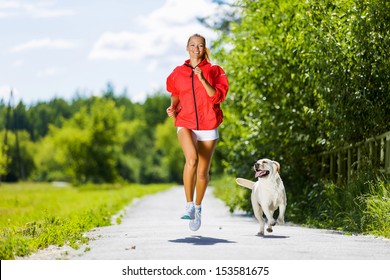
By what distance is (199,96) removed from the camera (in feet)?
30.1

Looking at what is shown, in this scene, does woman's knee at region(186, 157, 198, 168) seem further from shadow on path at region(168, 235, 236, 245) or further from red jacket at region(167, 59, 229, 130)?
shadow on path at region(168, 235, 236, 245)

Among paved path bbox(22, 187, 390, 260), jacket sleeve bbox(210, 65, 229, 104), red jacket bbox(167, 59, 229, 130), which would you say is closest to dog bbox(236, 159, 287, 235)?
paved path bbox(22, 187, 390, 260)

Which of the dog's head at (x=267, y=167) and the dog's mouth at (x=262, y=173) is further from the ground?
the dog's head at (x=267, y=167)

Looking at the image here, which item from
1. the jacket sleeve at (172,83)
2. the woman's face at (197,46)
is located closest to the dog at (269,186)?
the jacket sleeve at (172,83)

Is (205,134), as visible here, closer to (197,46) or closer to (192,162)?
(192,162)

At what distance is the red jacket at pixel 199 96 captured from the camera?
358 inches

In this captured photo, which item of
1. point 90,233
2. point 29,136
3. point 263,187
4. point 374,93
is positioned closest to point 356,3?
point 374,93

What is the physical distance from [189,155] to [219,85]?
0.87m

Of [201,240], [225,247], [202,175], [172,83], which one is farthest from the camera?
[201,240]

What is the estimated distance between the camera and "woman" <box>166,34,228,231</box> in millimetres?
9070

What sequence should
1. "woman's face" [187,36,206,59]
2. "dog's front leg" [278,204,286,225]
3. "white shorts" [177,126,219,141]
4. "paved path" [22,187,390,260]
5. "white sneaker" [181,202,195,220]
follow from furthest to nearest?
1. "dog's front leg" [278,204,286,225]
2. "white sneaker" [181,202,195,220]
3. "white shorts" [177,126,219,141]
4. "woman's face" [187,36,206,59]
5. "paved path" [22,187,390,260]

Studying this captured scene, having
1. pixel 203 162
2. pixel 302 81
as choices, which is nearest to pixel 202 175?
pixel 203 162

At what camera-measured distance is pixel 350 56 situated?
43.1ft

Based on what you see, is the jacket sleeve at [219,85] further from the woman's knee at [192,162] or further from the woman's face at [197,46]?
the woman's knee at [192,162]
